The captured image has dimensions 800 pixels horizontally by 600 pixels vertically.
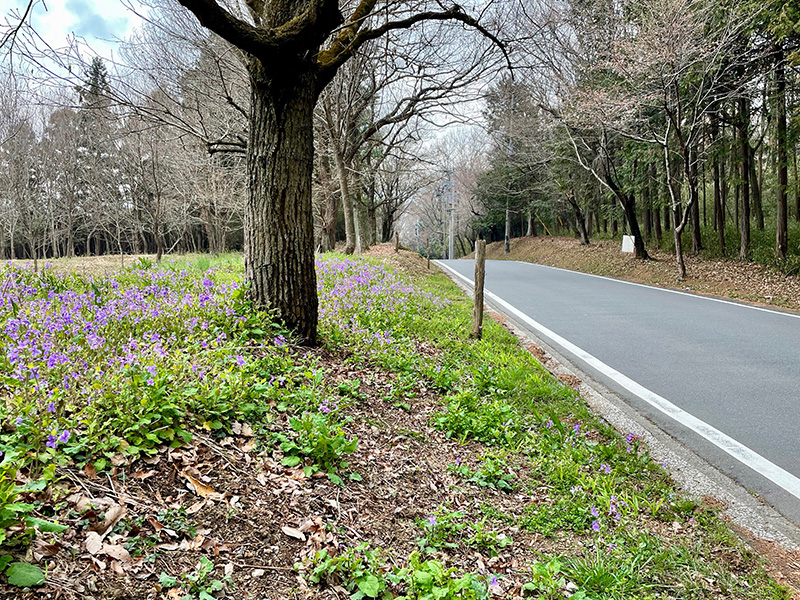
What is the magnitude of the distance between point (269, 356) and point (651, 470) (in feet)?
10.5

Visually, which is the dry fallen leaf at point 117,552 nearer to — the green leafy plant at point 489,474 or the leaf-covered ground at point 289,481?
the leaf-covered ground at point 289,481

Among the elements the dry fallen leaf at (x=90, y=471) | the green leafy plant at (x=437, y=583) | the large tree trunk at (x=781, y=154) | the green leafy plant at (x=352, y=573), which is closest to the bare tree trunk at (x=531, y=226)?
the large tree trunk at (x=781, y=154)

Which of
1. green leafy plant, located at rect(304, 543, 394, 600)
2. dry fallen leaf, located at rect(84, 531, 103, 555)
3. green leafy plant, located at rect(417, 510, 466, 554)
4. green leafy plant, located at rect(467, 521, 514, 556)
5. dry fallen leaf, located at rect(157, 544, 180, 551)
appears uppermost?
dry fallen leaf, located at rect(84, 531, 103, 555)

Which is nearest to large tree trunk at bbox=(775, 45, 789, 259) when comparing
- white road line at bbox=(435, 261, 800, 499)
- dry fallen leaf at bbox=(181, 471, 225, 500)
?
white road line at bbox=(435, 261, 800, 499)

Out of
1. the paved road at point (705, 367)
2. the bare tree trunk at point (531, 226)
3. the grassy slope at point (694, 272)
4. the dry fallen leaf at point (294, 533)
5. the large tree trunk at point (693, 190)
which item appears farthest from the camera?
the bare tree trunk at point (531, 226)

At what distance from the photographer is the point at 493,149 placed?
34594 mm

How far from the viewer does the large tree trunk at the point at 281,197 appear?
15.8 ft

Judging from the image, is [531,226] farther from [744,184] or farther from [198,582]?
[198,582]

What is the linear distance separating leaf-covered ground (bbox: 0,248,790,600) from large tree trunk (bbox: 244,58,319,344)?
1.24 feet

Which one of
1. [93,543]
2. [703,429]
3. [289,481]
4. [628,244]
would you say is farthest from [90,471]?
[628,244]

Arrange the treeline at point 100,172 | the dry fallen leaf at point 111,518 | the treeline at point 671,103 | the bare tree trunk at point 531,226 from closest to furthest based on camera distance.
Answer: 1. the dry fallen leaf at point 111,518
2. the treeline at point 671,103
3. the treeline at point 100,172
4. the bare tree trunk at point 531,226

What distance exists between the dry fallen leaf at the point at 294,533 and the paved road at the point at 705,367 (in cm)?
306

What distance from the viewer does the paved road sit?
3848 mm

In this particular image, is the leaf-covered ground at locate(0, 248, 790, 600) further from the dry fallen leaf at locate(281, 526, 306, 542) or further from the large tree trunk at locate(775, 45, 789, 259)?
the large tree trunk at locate(775, 45, 789, 259)
